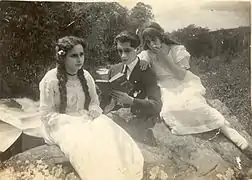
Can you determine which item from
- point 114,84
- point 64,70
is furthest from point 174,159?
point 64,70

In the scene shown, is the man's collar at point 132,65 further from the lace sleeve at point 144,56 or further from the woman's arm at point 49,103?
the woman's arm at point 49,103

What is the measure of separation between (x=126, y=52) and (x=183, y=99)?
0.19m

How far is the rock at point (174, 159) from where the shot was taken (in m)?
1.08

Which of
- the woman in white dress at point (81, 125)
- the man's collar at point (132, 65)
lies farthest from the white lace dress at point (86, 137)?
the man's collar at point (132, 65)

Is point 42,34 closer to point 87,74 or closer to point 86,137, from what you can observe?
point 87,74

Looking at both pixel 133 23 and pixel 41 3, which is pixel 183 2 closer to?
pixel 133 23

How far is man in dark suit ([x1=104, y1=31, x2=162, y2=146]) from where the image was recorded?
1131mm

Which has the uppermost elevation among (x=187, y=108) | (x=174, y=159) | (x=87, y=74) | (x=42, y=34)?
(x=42, y=34)

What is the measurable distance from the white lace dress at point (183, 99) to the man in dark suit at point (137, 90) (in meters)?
0.02

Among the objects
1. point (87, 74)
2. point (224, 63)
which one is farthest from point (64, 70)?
point (224, 63)

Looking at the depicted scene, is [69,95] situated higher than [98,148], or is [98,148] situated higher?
[69,95]

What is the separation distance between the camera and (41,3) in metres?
1.12

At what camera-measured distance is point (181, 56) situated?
117cm

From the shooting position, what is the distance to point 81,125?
1.10 metres
